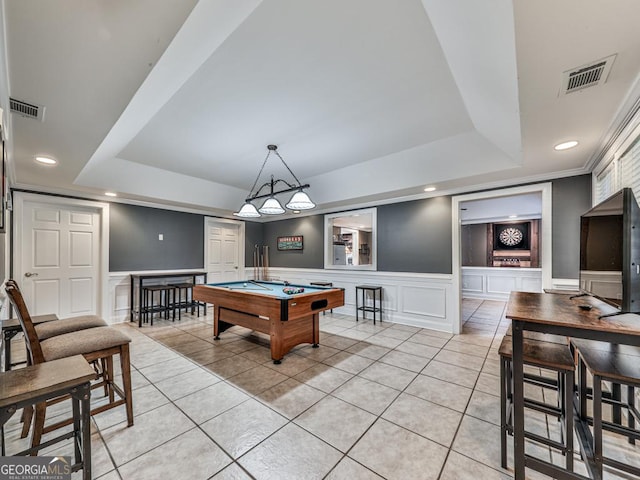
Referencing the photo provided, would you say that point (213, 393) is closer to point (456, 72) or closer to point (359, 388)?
point (359, 388)

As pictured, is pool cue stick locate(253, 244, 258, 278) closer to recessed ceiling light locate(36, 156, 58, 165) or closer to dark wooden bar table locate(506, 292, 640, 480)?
recessed ceiling light locate(36, 156, 58, 165)

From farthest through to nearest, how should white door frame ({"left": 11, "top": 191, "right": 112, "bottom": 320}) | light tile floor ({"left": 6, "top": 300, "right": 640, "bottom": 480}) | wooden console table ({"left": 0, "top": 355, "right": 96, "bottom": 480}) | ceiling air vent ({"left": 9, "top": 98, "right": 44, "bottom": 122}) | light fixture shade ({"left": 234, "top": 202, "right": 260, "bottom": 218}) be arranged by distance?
white door frame ({"left": 11, "top": 191, "right": 112, "bottom": 320}) < light fixture shade ({"left": 234, "top": 202, "right": 260, "bottom": 218}) < ceiling air vent ({"left": 9, "top": 98, "right": 44, "bottom": 122}) < light tile floor ({"left": 6, "top": 300, "right": 640, "bottom": 480}) < wooden console table ({"left": 0, "top": 355, "right": 96, "bottom": 480})

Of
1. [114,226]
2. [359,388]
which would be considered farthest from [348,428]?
[114,226]

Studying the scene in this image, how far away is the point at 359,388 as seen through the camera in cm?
253

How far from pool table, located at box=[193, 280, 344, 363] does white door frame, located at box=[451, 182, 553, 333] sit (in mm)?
→ 2093

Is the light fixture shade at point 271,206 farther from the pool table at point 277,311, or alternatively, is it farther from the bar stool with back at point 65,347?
the bar stool with back at point 65,347

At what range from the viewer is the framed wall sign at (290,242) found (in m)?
6.68

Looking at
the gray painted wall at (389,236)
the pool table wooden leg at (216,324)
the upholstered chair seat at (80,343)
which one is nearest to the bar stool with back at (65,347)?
the upholstered chair seat at (80,343)

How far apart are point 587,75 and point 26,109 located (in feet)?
12.0

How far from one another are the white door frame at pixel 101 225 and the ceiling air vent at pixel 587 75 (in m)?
6.35

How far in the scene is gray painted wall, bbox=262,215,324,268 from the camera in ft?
20.7

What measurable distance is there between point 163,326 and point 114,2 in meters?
4.87

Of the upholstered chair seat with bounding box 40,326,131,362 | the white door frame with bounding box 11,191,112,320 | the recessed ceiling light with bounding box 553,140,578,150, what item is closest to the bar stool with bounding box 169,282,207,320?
the white door frame with bounding box 11,191,112,320

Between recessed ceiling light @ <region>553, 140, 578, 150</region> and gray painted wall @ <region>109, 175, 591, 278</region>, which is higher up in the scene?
recessed ceiling light @ <region>553, 140, 578, 150</region>
